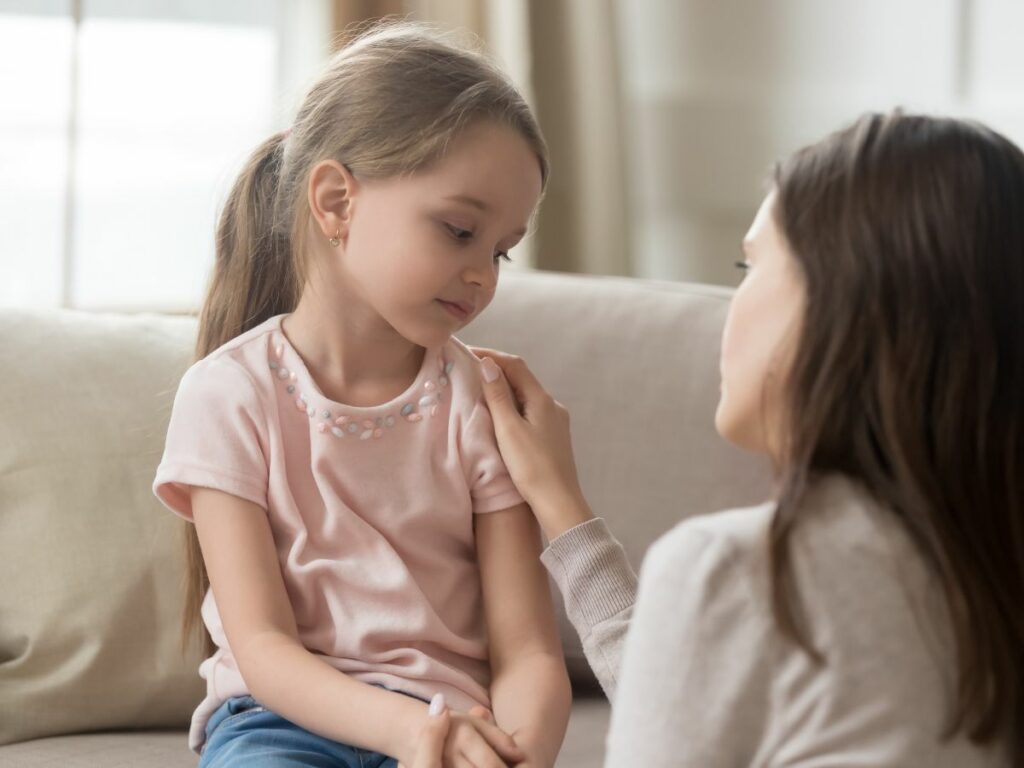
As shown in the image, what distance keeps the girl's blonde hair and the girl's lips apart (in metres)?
0.13

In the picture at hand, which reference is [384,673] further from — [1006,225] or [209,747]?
[1006,225]

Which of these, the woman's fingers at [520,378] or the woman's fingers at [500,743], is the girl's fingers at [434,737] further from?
the woman's fingers at [520,378]

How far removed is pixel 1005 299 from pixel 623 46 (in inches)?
85.7

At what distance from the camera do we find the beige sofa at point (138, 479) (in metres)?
1.53

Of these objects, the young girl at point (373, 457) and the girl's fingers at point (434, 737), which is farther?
the young girl at point (373, 457)

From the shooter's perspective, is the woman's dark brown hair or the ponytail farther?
the ponytail

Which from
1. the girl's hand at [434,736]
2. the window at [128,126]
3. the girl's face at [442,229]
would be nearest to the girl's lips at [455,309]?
the girl's face at [442,229]

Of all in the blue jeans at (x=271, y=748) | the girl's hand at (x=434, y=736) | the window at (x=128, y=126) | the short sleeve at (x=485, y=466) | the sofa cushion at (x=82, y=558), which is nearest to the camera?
the girl's hand at (x=434, y=736)

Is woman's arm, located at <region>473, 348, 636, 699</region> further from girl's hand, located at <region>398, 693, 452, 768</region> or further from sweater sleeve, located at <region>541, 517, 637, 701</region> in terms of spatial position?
girl's hand, located at <region>398, 693, 452, 768</region>

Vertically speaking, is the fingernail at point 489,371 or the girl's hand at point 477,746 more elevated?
the fingernail at point 489,371

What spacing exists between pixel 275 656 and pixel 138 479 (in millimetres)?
502

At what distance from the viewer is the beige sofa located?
5.02 feet

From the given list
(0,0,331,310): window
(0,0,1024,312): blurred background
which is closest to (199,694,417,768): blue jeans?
(0,0,1024,312): blurred background

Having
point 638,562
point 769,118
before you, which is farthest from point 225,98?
point 638,562
